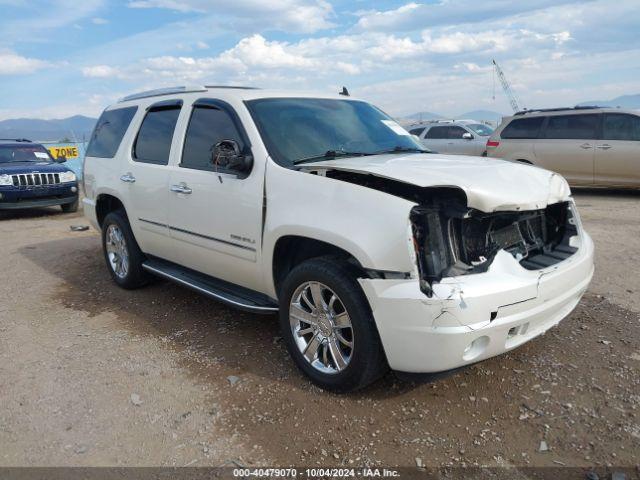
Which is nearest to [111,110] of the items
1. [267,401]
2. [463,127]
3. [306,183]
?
[306,183]

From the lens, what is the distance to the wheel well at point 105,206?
18.9ft

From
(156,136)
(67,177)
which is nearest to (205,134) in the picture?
(156,136)

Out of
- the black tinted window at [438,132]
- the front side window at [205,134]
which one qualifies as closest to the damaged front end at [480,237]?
the front side window at [205,134]

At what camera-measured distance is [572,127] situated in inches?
454

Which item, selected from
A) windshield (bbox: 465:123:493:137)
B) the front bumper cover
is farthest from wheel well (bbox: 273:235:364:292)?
windshield (bbox: 465:123:493:137)

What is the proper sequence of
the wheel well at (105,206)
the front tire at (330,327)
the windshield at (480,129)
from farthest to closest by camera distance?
the windshield at (480,129) → the wheel well at (105,206) → the front tire at (330,327)

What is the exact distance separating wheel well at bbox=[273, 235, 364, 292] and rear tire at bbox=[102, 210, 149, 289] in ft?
7.31

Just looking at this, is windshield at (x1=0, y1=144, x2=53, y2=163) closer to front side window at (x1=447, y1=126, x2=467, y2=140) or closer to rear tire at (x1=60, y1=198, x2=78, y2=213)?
rear tire at (x1=60, y1=198, x2=78, y2=213)

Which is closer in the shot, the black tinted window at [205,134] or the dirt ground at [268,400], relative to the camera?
the dirt ground at [268,400]

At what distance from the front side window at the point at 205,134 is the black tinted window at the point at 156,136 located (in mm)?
281

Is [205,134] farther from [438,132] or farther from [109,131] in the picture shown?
[438,132]

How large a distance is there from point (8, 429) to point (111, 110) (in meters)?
3.75

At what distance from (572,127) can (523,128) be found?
3.43 ft

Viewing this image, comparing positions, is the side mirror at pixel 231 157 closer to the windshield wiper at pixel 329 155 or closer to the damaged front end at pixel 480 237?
the windshield wiper at pixel 329 155
